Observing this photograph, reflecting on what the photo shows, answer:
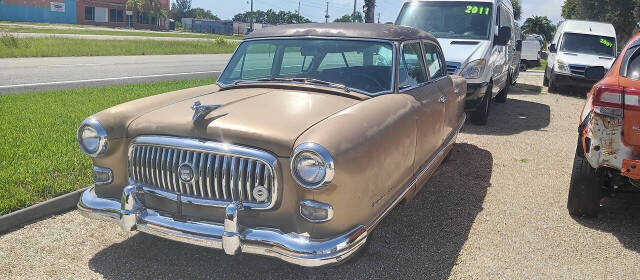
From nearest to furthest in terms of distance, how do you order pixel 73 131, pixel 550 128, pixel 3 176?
pixel 3 176, pixel 73 131, pixel 550 128

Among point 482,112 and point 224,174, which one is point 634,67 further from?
point 482,112

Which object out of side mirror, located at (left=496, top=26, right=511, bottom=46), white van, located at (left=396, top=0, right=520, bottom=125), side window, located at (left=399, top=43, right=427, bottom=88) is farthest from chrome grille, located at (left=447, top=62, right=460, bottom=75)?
side window, located at (left=399, top=43, right=427, bottom=88)

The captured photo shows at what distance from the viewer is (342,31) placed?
4.28 meters

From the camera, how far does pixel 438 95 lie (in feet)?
15.4

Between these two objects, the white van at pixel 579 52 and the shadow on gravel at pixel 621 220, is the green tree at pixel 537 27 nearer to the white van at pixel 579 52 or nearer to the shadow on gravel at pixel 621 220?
the white van at pixel 579 52

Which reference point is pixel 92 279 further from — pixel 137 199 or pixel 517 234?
pixel 517 234

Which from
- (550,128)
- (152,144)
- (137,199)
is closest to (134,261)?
(137,199)

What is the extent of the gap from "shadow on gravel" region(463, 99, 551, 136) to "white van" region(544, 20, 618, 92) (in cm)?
194

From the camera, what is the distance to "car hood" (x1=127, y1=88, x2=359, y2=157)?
2.92 meters

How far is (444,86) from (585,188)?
1599 mm

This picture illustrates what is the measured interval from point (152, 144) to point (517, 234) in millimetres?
2923

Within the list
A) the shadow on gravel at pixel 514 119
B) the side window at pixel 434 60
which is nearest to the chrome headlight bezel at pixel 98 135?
the side window at pixel 434 60

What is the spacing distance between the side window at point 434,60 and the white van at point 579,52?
910 cm

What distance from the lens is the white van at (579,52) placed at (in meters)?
13.0
